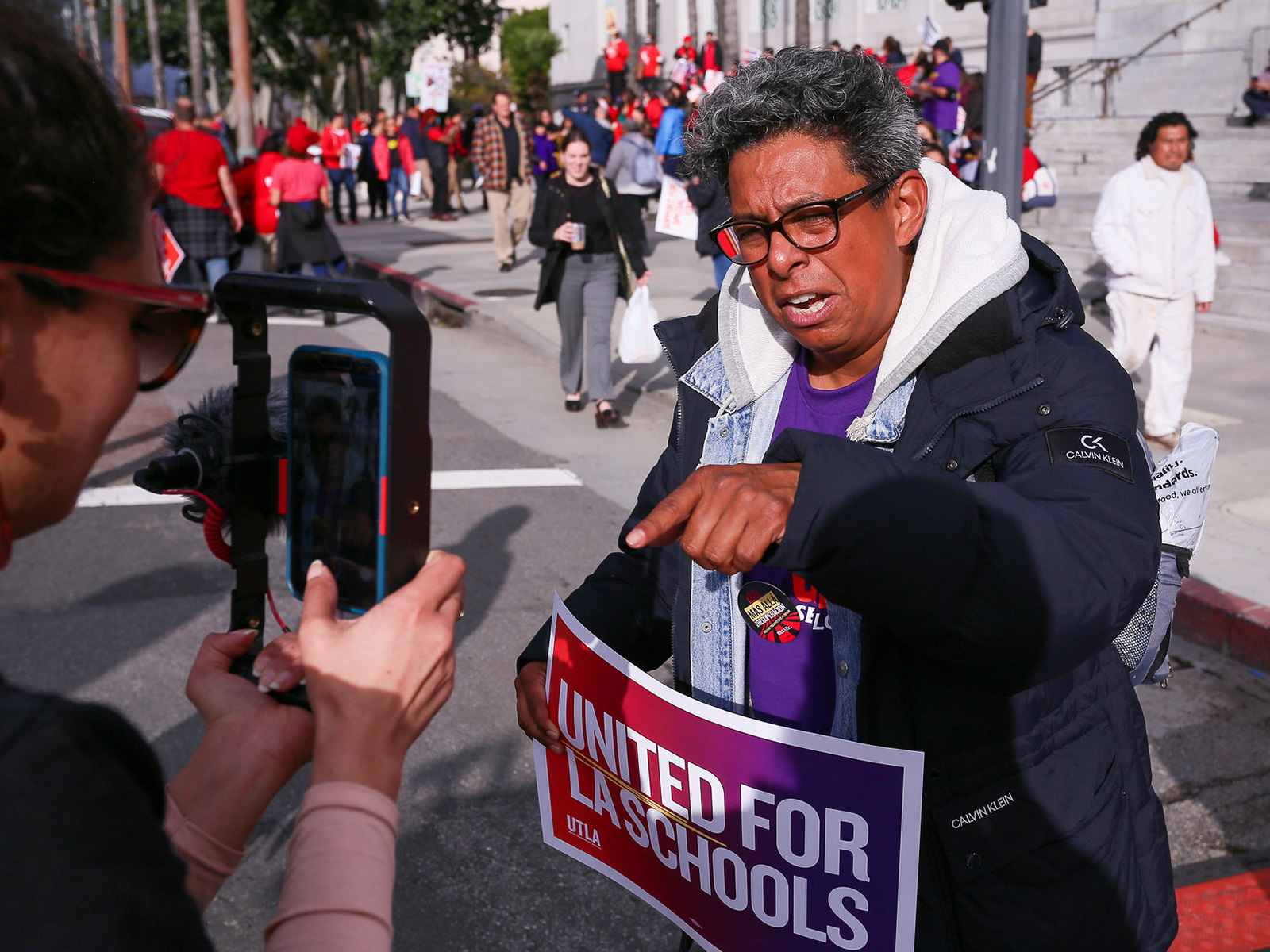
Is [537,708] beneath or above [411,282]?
beneath

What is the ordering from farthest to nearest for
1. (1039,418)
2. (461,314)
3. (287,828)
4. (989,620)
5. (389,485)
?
1. (461,314)
2. (287,828)
3. (1039,418)
4. (989,620)
5. (389,485)

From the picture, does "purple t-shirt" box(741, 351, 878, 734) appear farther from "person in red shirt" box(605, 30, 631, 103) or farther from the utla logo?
"person in red shirt" box(605, 30, 631, 103)

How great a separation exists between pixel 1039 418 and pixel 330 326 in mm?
11372

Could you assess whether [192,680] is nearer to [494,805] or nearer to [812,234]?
[812,234]

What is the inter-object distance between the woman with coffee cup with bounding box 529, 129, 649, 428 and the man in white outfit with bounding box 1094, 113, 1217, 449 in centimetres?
331

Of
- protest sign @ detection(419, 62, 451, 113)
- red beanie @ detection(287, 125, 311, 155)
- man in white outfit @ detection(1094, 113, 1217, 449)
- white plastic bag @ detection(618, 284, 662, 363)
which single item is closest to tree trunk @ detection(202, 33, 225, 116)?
protest sign @ detection(419, 62, 451, 113)

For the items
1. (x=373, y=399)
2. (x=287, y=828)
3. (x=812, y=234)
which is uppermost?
(x=812, y=234)

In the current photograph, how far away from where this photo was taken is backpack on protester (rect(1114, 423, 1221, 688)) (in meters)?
2.26

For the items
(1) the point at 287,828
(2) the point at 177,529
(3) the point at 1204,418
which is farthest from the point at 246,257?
(1) the point at 287,828

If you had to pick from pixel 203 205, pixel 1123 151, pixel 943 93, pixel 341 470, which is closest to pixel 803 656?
pixel 341 470

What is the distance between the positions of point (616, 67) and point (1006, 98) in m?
25.0

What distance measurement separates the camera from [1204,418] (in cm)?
788

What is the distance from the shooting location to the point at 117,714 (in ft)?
3.14

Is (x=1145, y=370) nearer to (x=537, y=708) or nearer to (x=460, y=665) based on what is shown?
(x=460, y=665)
